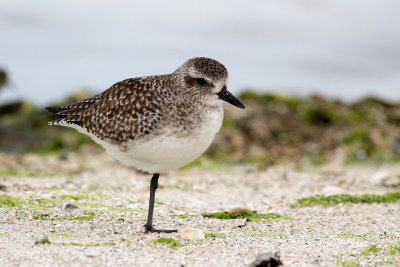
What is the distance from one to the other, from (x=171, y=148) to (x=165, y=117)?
41 cm

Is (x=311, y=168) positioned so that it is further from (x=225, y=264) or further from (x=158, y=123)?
(x=225, y=264)

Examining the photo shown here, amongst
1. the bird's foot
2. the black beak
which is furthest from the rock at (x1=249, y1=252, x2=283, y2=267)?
the black beak

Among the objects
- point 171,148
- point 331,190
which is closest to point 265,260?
point 171,148

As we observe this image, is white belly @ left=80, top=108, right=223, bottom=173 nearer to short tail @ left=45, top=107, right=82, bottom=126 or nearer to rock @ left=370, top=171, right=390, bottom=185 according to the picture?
short tail @ left=45, top=107, right=82, bottom=126

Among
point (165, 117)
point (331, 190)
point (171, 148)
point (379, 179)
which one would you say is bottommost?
point (331, 190)

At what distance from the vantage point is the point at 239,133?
58.9 feet

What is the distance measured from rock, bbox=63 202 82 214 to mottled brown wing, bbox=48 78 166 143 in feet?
3.56

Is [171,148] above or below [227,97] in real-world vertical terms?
below

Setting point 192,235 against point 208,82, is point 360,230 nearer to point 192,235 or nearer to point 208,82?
point 192,235

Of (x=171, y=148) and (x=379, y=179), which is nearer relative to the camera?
(x=171, y=148)

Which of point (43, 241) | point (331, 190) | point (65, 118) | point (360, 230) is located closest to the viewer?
point (43, 241)

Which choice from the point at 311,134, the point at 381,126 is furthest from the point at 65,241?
the point at 381,126

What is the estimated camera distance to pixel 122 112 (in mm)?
7961

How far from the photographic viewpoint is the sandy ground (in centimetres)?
630
